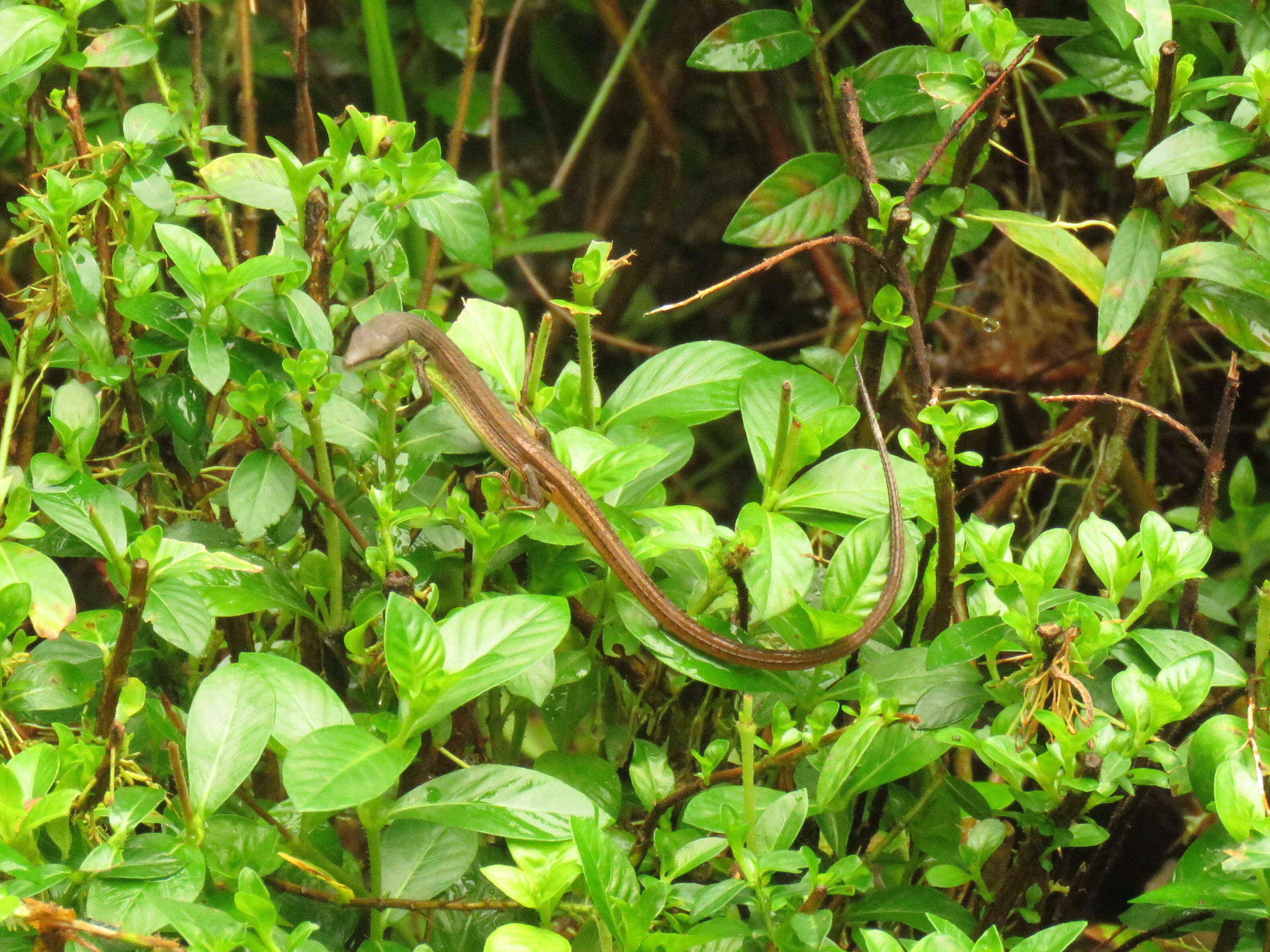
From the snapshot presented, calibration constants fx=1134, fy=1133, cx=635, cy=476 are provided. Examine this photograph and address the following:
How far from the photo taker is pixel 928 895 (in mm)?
800

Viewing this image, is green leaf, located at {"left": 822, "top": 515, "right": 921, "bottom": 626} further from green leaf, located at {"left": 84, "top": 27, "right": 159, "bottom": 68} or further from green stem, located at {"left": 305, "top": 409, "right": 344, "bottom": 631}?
green leaf, located at {"left": 84, "top": 27, "right": 159, "bottom": 68}

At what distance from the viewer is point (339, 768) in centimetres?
64

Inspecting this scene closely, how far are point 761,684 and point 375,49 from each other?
1.03 m

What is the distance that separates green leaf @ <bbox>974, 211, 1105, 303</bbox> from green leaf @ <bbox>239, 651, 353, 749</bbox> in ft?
2.37

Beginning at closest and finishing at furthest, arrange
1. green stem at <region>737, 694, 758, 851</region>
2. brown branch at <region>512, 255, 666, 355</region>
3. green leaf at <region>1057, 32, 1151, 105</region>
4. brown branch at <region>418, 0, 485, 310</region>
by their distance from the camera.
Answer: green stem at <region>737, 694, 758, 851</region> → green leaf at <region>1057, 32, 1151, 105</region> → brown branch at <region>418, 0, 485, 310</region> → brown branch at <region>512, 255, 666, 355</region>

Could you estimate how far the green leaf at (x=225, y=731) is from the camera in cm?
69

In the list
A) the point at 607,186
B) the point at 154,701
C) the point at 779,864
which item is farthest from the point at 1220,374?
the point at 154,701

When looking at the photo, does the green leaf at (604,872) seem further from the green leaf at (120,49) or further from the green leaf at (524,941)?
the green leaf at (120,49)

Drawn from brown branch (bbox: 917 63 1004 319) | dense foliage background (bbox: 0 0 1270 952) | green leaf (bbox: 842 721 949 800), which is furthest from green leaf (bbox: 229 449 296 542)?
brown branch (bbox: 917 63 1004 319)

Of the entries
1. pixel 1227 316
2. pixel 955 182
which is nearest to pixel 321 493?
pixel 955 182

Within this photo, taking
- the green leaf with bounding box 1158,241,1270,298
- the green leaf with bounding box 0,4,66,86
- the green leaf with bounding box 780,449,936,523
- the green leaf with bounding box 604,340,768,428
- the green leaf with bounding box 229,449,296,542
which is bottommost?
the green leaf with bounding box 780,449,936,523

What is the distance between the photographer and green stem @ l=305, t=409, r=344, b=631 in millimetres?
869

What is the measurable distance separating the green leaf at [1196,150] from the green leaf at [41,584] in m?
0.85

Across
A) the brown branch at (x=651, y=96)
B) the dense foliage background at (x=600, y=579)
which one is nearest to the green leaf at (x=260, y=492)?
the dense foliage background at (x=600, y=579)
